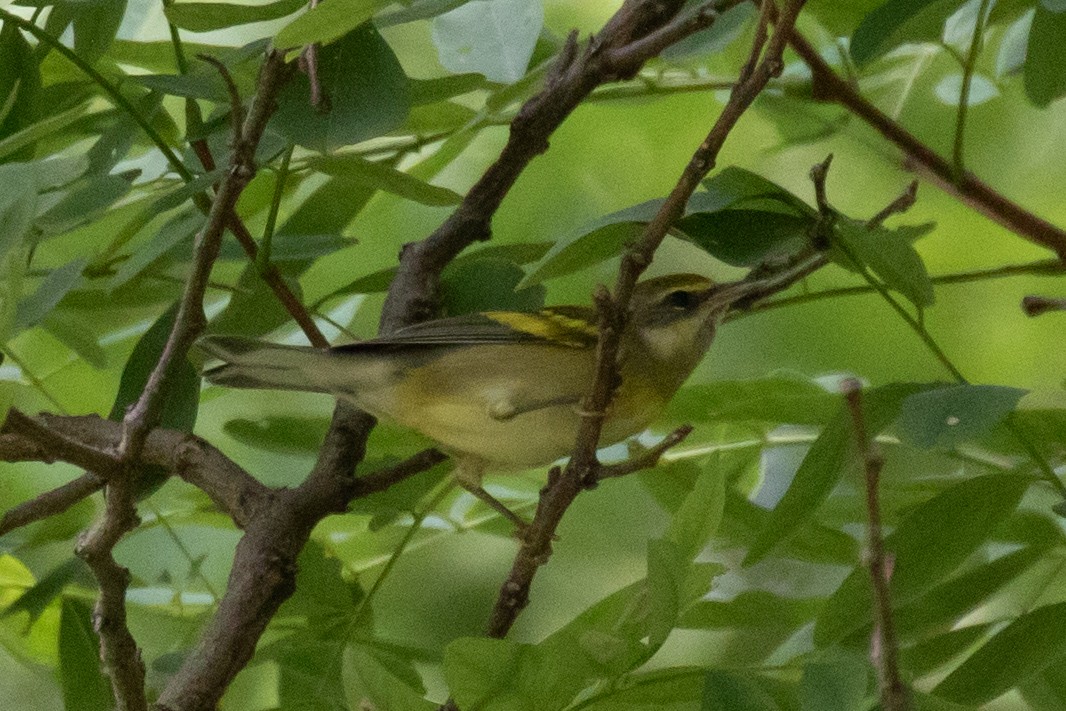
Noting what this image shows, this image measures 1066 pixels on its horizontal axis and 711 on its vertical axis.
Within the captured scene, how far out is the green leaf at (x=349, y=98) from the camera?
0.92 metres

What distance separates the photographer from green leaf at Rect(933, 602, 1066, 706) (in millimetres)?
859

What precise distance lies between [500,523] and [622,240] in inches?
17.1

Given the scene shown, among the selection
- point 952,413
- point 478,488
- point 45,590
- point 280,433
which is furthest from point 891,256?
point 45,590

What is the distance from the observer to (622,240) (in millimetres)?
907

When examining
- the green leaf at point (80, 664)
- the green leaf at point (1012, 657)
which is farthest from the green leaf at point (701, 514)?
the green leaf at point (80, 664)

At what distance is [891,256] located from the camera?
0.87 metres

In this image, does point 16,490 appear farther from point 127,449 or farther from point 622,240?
point 622,240

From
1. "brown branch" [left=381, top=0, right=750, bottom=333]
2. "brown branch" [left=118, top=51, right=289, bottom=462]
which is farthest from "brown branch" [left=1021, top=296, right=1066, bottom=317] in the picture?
"brown branch" [left=118, top=51, right=289, bottom=462]

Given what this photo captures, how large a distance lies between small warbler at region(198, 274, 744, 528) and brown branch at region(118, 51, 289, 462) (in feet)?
0.62

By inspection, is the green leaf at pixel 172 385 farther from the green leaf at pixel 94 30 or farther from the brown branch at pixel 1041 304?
the brown branch at pixel 1041 304

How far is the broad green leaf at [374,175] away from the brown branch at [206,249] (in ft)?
0.23

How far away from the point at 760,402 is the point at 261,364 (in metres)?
0.48

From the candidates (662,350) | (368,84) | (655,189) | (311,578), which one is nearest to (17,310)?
(368,84)

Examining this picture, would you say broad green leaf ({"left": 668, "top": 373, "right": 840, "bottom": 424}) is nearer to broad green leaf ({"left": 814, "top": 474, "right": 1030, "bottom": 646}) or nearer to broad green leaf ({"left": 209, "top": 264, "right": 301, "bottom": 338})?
broad green leaf ({"left": 814, "top": 474, "right": 1030, "bottom": 646})
